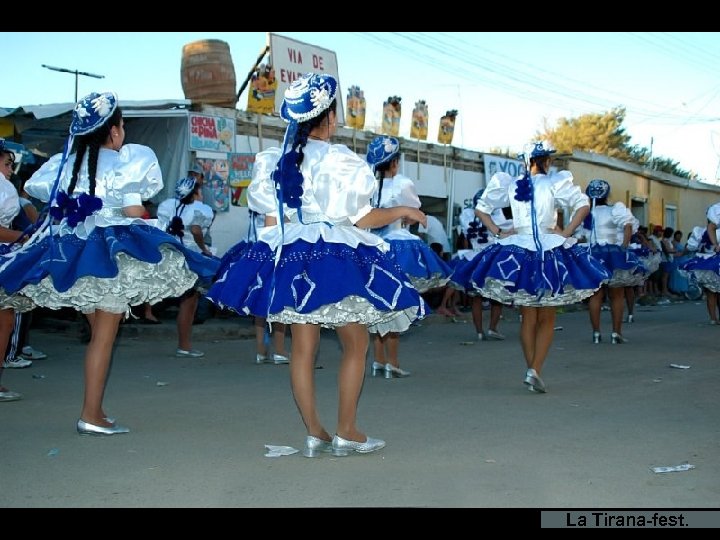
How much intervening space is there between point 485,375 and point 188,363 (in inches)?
127

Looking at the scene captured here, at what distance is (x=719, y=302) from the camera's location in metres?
16.1

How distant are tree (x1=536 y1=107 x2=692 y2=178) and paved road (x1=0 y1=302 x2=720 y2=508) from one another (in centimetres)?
5053

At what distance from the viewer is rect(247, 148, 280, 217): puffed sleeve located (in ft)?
17.9

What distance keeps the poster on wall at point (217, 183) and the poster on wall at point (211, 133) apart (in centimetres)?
20

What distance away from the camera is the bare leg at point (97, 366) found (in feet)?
19.8

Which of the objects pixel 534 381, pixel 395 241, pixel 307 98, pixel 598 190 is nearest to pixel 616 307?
pixel 598 190

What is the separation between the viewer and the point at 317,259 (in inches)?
204

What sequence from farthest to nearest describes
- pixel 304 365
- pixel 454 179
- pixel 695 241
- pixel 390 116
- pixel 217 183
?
pixel 454 179 < pixel 390 116 < pixel 695 241 < pixel 217 183 < pixel 304 365

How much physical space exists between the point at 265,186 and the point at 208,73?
9.33 m

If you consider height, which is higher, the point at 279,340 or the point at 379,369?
the point at 279,340

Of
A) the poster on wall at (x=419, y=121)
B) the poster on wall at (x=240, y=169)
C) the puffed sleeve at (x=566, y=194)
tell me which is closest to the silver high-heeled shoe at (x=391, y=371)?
the puffed sleeve at (x=566, y=194)

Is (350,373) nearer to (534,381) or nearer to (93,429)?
(93,429)

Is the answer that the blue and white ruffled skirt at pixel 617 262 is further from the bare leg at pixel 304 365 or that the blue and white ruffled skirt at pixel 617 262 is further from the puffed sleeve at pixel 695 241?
the bare leg at pixel 304 365
